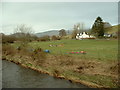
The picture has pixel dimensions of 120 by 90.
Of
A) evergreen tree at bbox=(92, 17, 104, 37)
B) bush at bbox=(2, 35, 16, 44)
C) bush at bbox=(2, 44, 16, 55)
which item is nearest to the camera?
bush at bbox=(2, 44, 16, 55)

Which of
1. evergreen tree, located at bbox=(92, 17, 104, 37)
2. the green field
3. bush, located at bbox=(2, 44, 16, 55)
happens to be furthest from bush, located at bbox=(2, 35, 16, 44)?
evergreen tree, located at bbox=(92, 17, 104, 37)

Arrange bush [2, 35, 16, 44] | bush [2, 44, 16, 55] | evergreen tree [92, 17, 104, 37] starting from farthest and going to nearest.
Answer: evergreen tree [92, 17, 104, 37] < bush [2, 35, 16, 44] < bush [2, 44, 16, 55]

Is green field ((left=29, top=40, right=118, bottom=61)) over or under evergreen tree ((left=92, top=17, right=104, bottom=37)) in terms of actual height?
under

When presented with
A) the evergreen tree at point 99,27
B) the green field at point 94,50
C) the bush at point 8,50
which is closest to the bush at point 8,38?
the green field at point 94,50

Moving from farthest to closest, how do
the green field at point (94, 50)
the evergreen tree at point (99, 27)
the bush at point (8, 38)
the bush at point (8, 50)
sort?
the evergreen tree at point (99, 27), the bush at point (8, 38), the bush at point (8, 50), the green field at point (94, 50)

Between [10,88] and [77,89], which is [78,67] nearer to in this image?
[77,89]

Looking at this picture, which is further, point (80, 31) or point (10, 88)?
point (80, 31)

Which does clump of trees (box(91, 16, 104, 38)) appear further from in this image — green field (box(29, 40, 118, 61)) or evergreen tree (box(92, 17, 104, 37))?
green field (box(29, 40, 118, 61))

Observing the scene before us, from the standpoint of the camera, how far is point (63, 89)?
8.48 m

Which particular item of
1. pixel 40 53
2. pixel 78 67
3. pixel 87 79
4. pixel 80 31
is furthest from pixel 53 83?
pixel 80 31

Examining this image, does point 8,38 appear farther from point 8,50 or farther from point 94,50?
point 94,50

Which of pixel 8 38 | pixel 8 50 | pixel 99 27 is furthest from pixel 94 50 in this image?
pixel 99 27

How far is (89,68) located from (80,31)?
3246 inches

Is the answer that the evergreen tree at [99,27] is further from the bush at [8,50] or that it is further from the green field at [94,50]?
the bush at [8,50]
